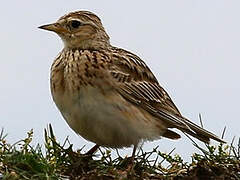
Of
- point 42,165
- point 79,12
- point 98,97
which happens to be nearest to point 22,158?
point 42,165

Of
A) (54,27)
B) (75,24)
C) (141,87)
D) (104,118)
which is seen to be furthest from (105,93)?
(75,24)

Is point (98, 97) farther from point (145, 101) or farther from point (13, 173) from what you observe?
point (13, 173)

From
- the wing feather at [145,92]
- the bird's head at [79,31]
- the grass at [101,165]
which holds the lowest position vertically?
the grass at [101,165]

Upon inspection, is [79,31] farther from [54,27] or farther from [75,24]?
[54,27]

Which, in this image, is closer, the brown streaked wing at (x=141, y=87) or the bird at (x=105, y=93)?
the bird at (x=105, y=93)

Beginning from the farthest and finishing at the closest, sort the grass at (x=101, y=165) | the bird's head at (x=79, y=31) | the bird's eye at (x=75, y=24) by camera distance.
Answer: the bird's eye at (x=75, y=24) < the bird's head at (x=79, y=31) < the grass at (x=101, y=165)

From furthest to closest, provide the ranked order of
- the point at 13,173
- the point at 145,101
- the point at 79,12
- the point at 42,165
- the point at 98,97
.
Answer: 1. the point at 79,12
2. the point at 145,101
3. the point at 98,97
4. the point at 42,165
5. the point at 13,173

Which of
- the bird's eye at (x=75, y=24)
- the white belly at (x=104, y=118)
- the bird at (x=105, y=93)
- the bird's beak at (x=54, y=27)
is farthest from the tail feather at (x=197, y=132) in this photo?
the bird's beak at (x=54, y=27)

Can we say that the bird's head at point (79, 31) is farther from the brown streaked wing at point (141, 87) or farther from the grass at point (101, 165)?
the grass at point (101, 165)

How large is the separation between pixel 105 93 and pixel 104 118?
0.93 feet

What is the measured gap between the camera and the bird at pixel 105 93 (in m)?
7.20

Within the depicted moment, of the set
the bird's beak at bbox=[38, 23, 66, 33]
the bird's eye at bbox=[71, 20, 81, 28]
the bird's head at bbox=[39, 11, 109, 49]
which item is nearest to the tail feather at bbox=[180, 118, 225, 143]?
the bird's head at bbox=[39, 11, 109, 49]

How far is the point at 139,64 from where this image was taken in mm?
8500

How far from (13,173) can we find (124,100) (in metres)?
2.47
